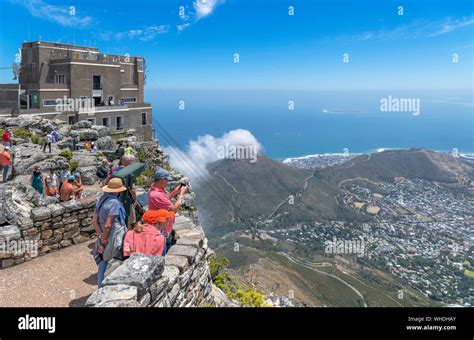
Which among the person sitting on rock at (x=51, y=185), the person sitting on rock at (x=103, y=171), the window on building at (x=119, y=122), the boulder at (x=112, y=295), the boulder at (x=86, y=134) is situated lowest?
the boulder at (x=112, y=295)

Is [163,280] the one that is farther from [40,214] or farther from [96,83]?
[96,83]

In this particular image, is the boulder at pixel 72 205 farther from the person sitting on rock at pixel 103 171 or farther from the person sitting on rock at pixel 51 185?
the person sitting on rock at pixel 103 171

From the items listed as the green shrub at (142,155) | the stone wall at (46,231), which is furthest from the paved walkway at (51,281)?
the green shrub at (142,155)

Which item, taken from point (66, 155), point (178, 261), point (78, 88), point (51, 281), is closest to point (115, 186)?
point (178, 261)

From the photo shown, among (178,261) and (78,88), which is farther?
(78,88)

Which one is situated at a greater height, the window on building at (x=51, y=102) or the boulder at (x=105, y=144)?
the window on building at (x=51, y=102)

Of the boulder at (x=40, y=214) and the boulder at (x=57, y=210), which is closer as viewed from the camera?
the boulder at (x=40, y=214)

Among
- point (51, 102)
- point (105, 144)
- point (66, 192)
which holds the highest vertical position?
point (51, 102)
